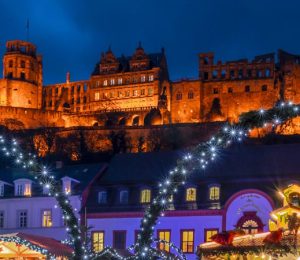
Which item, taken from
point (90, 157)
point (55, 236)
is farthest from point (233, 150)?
point (90, 157)

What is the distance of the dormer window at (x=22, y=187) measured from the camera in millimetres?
51372

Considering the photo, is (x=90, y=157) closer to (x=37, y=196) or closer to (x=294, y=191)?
(x=37, y=196)

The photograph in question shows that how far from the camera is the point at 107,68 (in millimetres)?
128375

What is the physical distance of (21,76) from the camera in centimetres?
13962

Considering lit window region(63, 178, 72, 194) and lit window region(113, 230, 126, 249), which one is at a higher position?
lit window region(63, 178, 72, 194)

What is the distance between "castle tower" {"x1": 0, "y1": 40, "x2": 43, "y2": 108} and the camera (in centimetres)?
13538

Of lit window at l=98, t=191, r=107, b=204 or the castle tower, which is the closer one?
lit window at l=98, t=191, r=107, b=204

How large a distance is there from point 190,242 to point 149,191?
448cm

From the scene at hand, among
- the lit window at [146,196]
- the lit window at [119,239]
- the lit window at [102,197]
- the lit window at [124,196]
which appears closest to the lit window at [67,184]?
the lit window at [102,197]

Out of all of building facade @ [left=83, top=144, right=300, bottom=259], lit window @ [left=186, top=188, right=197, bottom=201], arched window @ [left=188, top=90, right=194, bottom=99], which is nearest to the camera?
building facade @ [left=83, top=144, right=300, bottom=259]

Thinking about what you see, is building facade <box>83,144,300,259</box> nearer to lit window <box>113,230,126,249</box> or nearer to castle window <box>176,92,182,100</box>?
lit window <box>113,230,126,249</box>

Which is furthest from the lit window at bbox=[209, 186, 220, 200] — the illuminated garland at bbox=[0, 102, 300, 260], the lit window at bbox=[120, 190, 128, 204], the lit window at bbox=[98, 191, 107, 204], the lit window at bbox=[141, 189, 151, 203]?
the illuminated garland at bbox=[0, 102, 300, 260]

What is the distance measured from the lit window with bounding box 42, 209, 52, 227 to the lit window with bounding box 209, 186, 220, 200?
11224 millimetres

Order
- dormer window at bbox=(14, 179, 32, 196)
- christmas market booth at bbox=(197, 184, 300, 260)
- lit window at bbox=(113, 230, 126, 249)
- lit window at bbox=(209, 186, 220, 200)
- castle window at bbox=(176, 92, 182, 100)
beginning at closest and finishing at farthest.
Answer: christmas market booth at bbox=(197, 184, 300, 260) → lit window at bbox=(209, 186, 220, 200) → lit window at bbox=(113, 230, 126, 249) → dormer window at bbox=(14, 179, 32, 196) → castle window at bbox=(176, 92, 182, 100)
